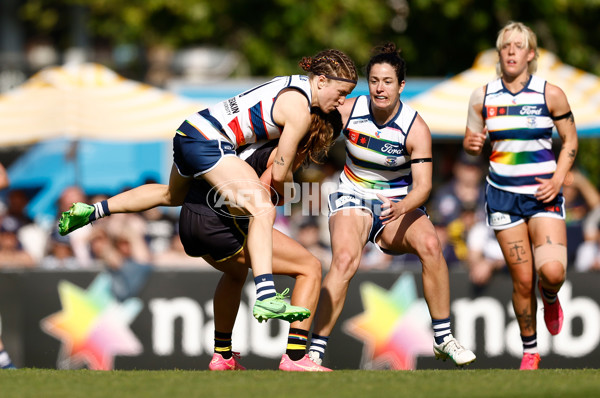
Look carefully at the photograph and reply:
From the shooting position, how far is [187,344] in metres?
9.52

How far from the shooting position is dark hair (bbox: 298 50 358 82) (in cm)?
624

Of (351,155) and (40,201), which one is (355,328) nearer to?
(351,155)

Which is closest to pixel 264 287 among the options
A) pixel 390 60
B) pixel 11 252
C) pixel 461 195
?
pixel 390 60

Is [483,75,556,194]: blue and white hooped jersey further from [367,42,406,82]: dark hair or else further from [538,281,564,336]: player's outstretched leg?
[538,281,564,336]: player's outstretched leg

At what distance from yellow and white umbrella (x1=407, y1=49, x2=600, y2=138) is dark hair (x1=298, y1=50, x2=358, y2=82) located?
5.47m

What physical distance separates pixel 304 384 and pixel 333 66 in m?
2.08

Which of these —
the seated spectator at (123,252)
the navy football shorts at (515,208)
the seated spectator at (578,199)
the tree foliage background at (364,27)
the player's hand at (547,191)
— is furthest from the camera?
the tree foliage background at (364,27)

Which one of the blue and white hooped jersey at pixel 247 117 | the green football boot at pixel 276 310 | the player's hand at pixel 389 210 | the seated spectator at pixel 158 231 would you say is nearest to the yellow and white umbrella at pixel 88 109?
the seated spectator at pixel 158 231

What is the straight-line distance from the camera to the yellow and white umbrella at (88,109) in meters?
12.1

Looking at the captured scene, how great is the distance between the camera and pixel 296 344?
251 inches

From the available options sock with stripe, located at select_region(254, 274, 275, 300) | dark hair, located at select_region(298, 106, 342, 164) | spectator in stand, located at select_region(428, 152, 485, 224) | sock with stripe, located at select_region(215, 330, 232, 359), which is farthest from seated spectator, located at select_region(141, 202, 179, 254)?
sock with stripe, located at select_region(254, 274, 275, 300)

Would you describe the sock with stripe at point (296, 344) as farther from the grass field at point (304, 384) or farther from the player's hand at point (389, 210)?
the player's hand at point (389, 210)

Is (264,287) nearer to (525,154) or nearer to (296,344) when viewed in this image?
(296,344)

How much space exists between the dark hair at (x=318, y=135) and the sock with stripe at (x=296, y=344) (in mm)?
1149
